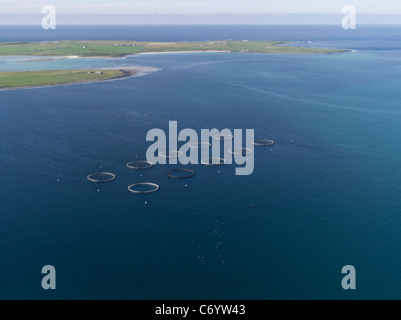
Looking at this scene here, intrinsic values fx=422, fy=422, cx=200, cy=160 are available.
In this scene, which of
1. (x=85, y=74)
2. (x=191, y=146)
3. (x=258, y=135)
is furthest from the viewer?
(x=85, y=74)

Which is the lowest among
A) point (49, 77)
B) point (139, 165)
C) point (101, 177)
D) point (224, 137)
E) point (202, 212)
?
point (202, 212)

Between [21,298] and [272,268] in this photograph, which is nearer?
[21,298]

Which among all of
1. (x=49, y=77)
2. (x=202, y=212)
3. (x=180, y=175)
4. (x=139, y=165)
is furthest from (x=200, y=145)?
(x=49, y=77)

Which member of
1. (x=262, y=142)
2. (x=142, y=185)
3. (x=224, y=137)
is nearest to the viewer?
(x=142, y=185)

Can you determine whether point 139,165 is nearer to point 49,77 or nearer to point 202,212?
point 202,212

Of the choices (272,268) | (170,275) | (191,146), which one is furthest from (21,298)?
(191,146)

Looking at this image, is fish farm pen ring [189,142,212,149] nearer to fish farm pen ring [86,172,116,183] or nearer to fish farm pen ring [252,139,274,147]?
fish farm pen ring [252,139,274,147]
